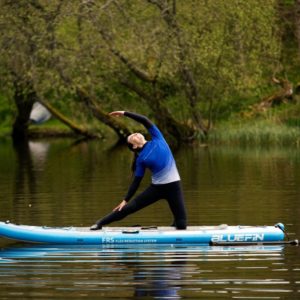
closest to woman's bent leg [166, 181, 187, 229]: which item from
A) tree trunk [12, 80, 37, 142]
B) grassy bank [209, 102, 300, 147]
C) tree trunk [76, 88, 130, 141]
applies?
grassy bank [209, 102, 300, 147]

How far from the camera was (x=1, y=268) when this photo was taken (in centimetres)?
1448

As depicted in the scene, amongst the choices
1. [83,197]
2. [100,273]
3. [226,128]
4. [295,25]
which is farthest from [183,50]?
[100,273]

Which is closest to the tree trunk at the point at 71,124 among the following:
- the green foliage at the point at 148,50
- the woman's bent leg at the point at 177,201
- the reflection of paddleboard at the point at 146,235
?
the green foliage at the point at 148,50

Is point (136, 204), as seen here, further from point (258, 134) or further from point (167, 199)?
point (258, 134)

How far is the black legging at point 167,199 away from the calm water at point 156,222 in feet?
2.26

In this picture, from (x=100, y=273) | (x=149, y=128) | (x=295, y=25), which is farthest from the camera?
(x=295, y=25)

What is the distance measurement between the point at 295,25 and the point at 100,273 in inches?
1665

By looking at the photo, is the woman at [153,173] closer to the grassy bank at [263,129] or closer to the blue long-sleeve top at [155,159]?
the blue long-sleeve top at [155,159]

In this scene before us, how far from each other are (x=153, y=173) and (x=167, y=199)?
448 millimetres

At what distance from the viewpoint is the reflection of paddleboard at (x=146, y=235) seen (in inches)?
640

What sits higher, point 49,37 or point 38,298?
point 49,37

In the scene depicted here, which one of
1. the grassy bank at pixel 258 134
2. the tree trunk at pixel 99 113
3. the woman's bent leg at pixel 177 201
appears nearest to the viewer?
the woman's bent leg at pixel 177 201

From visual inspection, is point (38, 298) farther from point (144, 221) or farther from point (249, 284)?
point (144, 221)

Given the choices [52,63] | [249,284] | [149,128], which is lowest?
[249,284]
